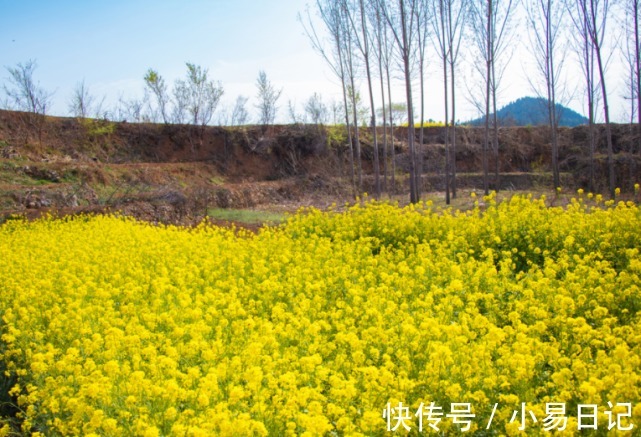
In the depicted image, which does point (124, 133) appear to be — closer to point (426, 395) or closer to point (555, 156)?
Answer: point (555, 156)

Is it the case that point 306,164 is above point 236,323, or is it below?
above

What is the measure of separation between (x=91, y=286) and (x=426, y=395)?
4773 millimetres

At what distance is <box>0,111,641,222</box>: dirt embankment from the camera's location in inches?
753

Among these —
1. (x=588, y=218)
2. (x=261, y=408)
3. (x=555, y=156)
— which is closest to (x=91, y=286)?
(x=261, y=408)

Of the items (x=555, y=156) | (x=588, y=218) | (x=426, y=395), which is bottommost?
(x=426, y=395)

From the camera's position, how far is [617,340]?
400cm

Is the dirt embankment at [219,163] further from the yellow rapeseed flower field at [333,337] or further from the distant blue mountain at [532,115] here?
the yellow rapeseed flower field at [333,337]

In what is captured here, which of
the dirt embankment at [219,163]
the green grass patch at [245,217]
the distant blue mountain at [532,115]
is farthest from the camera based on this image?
the distant blue mountain at [532,115]

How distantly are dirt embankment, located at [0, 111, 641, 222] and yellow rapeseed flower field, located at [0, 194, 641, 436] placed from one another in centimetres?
995

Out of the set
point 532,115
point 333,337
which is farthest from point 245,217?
point 532,115

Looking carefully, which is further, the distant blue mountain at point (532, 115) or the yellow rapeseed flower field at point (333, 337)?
the distant blue mountain at point (532, 115)

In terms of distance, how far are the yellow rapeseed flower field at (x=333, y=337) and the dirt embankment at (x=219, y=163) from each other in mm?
9955

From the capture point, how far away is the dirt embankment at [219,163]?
62.7 feet

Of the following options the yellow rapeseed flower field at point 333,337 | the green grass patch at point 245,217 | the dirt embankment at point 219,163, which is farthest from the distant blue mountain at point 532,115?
the yellow rapeseed flower field at point 333,337
